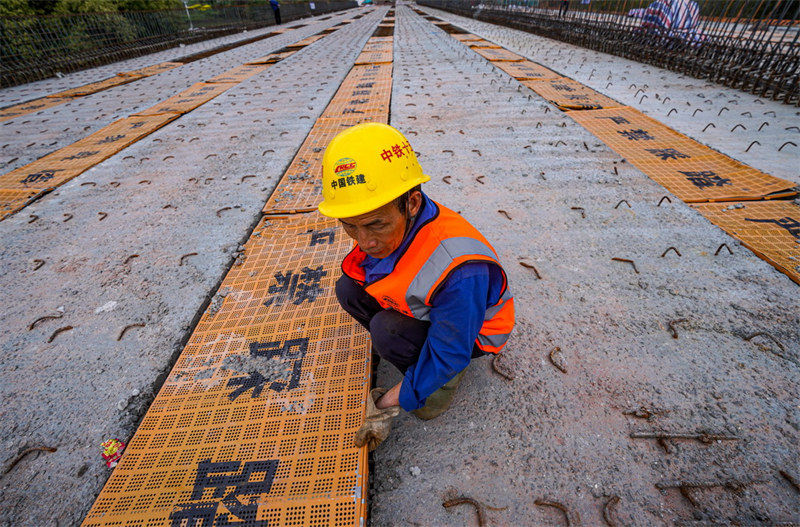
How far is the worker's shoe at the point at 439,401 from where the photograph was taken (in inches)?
66.4

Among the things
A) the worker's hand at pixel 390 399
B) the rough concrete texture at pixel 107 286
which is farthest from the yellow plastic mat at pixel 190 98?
the worker's hand at pixel 390 399

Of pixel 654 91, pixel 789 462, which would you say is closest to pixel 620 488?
pixel 789 462

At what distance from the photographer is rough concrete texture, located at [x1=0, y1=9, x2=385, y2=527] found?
1744 mm

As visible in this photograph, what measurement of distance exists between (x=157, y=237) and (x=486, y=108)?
5367 millimetres

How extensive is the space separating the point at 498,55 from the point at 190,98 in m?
8.58

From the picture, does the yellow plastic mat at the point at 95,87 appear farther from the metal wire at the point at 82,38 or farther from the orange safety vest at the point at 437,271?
the orange safety vest at the point at 437,271

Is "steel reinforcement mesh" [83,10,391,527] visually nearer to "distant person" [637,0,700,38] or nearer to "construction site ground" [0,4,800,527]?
"construction site ground" [0,4,800,527]

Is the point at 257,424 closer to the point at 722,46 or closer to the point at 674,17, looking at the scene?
the point at 722,46

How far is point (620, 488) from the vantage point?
1.49 metres

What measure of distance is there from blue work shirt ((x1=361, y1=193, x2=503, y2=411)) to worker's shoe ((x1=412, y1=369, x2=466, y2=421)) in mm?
255

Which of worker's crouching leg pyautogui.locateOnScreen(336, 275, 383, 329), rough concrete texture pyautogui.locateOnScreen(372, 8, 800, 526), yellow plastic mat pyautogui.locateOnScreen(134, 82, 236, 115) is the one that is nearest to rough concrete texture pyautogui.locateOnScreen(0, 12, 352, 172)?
yellow plastic mat pyautogui.locateOnScreen(134, 82, 236, 115)

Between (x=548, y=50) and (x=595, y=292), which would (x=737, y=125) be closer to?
(x=595, y=292)

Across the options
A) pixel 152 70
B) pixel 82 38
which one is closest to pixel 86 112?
pixel 152 70

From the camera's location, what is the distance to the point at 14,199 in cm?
396
